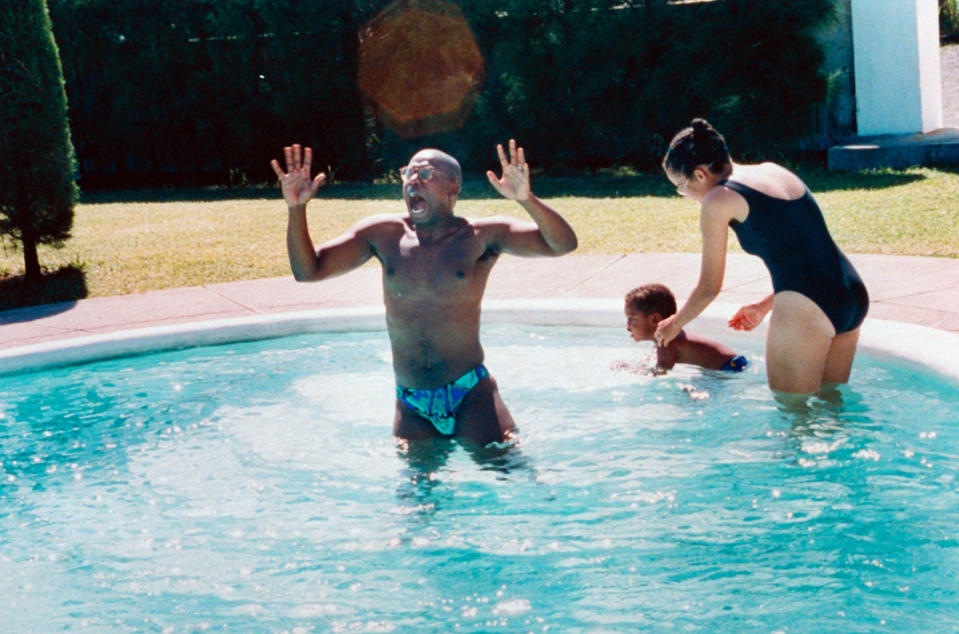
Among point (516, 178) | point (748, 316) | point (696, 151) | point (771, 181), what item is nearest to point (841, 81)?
point (748, 316)

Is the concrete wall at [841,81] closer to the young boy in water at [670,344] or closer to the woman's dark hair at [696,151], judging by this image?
the young boy in water at [670,344]

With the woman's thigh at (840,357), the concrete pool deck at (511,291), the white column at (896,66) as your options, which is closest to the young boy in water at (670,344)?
→ the woman's thigh at (840,357)

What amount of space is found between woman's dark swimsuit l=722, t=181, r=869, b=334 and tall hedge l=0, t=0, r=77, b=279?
701 centimetres

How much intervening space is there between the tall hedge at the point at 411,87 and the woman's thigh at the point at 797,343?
9486mm

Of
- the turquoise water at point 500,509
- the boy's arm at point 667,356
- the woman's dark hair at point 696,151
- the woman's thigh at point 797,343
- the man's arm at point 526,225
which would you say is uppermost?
the woman's dark hair at point 696,151

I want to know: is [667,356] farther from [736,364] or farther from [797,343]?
[797,343]

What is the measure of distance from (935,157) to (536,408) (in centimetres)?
967

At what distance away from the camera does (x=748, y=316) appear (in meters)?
5.16

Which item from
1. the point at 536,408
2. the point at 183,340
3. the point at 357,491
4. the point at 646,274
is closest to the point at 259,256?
the point at 183,340

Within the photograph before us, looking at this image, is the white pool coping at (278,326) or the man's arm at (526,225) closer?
the man's arm at (526,225)

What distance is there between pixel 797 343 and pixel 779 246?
442 mm

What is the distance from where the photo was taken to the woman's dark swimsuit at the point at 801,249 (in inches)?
177

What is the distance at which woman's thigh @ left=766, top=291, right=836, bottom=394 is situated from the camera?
15.0 feet

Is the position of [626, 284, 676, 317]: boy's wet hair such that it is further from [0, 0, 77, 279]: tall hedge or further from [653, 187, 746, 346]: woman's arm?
[0, 0, 77, 279]: tall hedge
